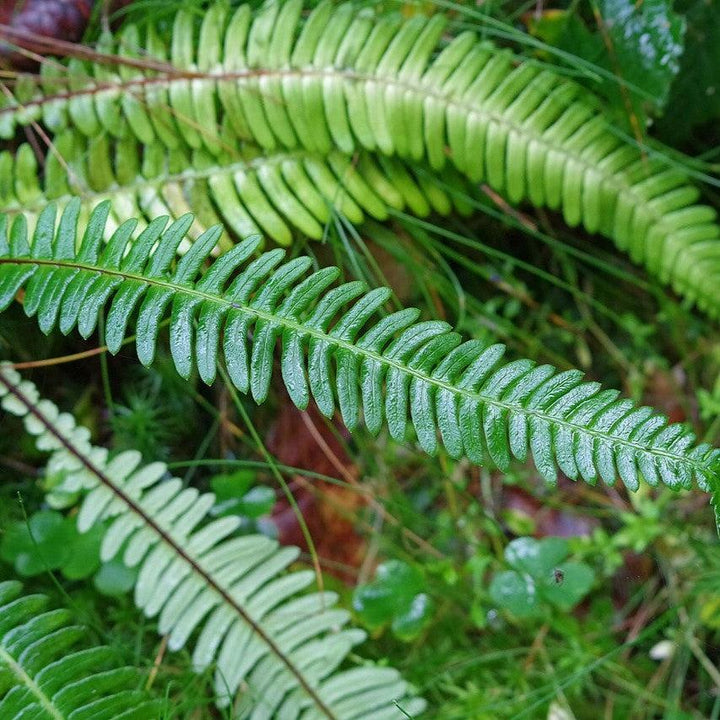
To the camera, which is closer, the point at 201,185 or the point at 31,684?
the point at 31,684

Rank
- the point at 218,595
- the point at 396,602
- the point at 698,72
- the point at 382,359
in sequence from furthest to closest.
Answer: the point at 698,72 < the point at 396,602 < the point at 218,595 < the point at 382,359

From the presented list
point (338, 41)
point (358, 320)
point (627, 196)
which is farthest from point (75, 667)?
point (627, 196)

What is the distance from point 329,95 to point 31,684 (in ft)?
4.15

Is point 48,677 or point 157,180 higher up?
point 157,180

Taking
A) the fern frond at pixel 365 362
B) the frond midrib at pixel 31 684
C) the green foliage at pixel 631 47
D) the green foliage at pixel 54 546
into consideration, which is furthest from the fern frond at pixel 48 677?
the green foliage at pixel 631 47

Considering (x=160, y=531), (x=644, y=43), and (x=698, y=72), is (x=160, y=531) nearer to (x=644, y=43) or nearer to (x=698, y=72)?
Result: (x=644, y=43)

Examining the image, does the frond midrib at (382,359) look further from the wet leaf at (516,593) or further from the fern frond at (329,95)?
the wet leaf at (516,593)

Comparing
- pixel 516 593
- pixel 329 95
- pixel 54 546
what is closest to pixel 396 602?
pixel 516 593

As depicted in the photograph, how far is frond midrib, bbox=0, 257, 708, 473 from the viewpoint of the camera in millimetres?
1084

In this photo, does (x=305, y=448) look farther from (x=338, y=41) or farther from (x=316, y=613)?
(x=338, y=41)

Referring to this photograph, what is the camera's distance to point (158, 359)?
176 cm

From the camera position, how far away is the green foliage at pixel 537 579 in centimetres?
170

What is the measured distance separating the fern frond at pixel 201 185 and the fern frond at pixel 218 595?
0.41 metres

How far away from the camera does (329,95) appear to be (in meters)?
1.62
